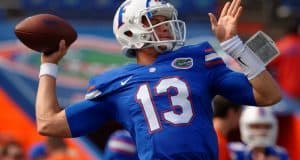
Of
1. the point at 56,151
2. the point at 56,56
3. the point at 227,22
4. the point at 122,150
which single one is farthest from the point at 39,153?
the point at 227,22

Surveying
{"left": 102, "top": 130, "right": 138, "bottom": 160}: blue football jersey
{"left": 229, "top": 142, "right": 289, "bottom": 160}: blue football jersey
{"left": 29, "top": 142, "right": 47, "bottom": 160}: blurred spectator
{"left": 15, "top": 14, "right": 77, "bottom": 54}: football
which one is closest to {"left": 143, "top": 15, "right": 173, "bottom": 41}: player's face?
{"left": 15, "top": 14, "right": 77, "bottom": 54}: football

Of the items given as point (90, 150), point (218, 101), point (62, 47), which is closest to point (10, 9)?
point (90, 150)

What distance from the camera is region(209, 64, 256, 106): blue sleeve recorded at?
4.25 meters

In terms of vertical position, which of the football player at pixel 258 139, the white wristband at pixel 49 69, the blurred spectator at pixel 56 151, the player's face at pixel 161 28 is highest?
the player's face at pixel 161 28

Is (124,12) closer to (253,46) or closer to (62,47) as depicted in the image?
(62,47)

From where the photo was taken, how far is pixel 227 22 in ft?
13.9

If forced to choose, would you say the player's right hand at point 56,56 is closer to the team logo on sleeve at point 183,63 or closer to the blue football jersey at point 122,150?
the team logo on sleeve at point 183,63

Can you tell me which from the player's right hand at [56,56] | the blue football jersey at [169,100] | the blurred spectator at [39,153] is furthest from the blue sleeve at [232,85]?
the blurred spectator at [39,153]

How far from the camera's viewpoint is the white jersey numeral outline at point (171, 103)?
420cm

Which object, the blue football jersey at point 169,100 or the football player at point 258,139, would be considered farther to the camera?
the football player at point 258,139

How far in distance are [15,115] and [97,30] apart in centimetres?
118

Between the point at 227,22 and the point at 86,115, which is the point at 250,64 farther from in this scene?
the point at 86,115

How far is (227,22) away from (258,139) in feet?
8.90

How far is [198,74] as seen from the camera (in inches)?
168
